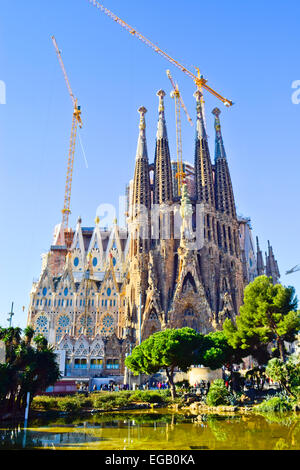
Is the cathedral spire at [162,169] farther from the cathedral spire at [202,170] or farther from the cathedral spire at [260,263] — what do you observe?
the cathedral spire at [260,263]

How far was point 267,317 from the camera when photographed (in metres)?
26.3

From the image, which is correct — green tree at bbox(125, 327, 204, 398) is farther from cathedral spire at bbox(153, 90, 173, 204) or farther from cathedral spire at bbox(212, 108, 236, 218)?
cathedral spire at bbox(212, 108, 236, 218)

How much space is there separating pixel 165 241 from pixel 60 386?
95.6 feet

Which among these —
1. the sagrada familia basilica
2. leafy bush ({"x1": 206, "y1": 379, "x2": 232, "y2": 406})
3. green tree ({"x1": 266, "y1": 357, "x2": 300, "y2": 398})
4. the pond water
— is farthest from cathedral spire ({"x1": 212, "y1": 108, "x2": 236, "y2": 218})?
the pond water

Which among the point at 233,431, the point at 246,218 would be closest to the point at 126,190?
the point at 246,218

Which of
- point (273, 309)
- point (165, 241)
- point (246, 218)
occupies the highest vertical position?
point (246, 218)

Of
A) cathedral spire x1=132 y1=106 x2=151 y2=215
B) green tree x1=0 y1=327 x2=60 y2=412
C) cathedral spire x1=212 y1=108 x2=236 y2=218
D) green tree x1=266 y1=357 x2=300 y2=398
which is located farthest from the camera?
cathedral spire x1=212 y1=108 x2=236 y2=218

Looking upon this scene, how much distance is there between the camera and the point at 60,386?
28.1 metres

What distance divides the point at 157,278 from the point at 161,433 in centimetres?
3714

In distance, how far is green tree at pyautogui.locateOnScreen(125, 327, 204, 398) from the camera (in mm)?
27562

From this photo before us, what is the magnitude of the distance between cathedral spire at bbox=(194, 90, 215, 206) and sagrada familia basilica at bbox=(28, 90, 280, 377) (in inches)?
5.9

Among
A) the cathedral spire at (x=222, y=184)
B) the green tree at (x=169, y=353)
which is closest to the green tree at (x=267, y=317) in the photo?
the green tree at (x=169, y=353)

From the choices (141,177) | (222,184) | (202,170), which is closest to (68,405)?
(141,177)

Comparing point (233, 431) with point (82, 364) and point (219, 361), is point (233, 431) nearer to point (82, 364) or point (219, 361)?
point (219, 361)
